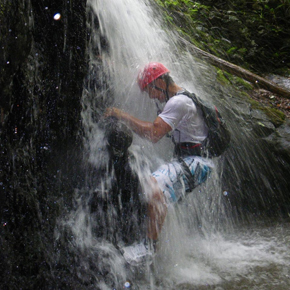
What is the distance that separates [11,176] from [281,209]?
15.8 feet

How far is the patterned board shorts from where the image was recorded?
380cm

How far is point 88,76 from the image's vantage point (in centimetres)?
371

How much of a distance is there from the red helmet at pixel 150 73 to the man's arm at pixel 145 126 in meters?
0.57

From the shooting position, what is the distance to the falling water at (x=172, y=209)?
361 cm

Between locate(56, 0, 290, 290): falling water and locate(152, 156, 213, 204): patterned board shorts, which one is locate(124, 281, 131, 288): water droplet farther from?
locate(152, 156, 213, 204): patterned board shorts

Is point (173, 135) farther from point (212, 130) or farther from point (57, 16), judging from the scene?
point (57, 16)

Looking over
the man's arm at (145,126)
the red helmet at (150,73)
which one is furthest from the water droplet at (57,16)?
the red helmet at (150,73)

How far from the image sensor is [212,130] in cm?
407

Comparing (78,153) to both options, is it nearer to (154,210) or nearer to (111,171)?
(111,171)

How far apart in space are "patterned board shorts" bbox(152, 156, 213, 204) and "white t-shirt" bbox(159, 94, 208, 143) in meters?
0.29

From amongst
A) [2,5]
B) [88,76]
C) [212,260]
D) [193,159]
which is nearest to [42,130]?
[88,76]

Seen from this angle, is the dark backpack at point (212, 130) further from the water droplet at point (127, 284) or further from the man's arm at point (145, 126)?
the water droplet at point (127, 284)

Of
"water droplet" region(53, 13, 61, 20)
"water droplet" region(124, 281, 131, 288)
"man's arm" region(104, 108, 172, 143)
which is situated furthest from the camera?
"man's arm" region(104, 108, 172, 143)

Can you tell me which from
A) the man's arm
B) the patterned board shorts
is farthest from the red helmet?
the patterned board shorts
